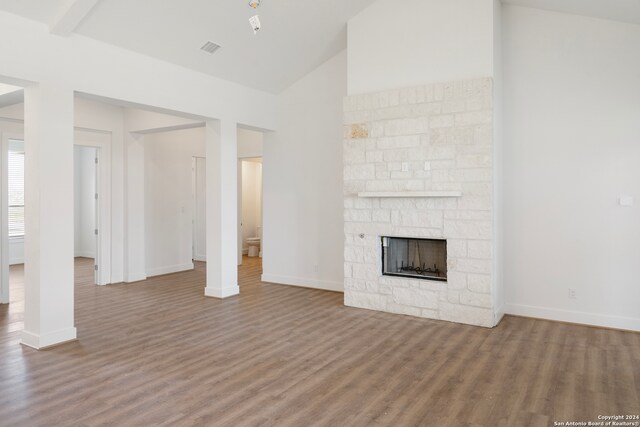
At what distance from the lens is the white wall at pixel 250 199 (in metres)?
11.4

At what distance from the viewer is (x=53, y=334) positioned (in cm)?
417

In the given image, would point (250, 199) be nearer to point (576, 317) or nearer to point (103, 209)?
point (103, 209)

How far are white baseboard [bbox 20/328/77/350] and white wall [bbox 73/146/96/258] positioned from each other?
6788 mm

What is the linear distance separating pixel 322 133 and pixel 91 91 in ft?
10.7

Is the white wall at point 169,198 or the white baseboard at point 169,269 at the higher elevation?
the white wall at point 169,198

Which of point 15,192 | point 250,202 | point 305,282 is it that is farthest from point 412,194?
point 15,192

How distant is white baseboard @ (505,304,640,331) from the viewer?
4.66 metres

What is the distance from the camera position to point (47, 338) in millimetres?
4117

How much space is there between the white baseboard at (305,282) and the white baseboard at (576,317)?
7.96 feet

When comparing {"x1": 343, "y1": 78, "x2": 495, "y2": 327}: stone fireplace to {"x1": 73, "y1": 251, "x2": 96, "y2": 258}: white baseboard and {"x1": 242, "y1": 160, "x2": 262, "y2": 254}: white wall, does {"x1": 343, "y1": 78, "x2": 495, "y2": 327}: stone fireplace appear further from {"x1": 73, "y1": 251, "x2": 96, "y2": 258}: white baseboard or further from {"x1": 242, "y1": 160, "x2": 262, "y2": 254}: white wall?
{"x1": 73, "y1": 251, "x2": 96, "y2": 258}: white baseboard

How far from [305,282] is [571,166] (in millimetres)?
4018

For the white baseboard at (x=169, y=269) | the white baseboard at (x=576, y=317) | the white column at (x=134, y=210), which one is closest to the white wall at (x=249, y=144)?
the white column at (x=134, y=210)

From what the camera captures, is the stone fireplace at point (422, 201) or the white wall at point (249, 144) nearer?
the stone fireplace at point (422, 201)

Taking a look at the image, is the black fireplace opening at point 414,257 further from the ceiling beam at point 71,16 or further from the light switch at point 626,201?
the ceiling beam at point 71,16
